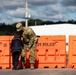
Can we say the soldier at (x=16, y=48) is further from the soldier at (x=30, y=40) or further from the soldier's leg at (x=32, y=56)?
the soldier's leg at (x=32, y=56)

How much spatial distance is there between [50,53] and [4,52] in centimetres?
209

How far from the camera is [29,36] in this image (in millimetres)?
14086

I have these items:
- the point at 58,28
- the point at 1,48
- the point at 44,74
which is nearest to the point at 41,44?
the point at 1,48

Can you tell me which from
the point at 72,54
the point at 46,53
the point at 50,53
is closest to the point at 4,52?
the point at 46,53

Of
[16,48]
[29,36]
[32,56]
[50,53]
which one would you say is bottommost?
[32,56]

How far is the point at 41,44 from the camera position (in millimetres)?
14867

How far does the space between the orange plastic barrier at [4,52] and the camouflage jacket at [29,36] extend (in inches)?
46.5

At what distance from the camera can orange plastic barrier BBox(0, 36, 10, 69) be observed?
14.9m

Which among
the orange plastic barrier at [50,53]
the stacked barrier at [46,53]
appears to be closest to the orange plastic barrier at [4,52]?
the stacked barrier at [46,53]

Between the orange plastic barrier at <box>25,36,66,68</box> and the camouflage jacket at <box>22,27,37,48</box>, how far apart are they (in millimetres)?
820

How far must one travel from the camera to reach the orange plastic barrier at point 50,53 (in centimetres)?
1479

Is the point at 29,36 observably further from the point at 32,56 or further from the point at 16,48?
the point at 32,56

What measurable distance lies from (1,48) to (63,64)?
114 inches

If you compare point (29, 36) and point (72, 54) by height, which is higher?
point (29, 36)
